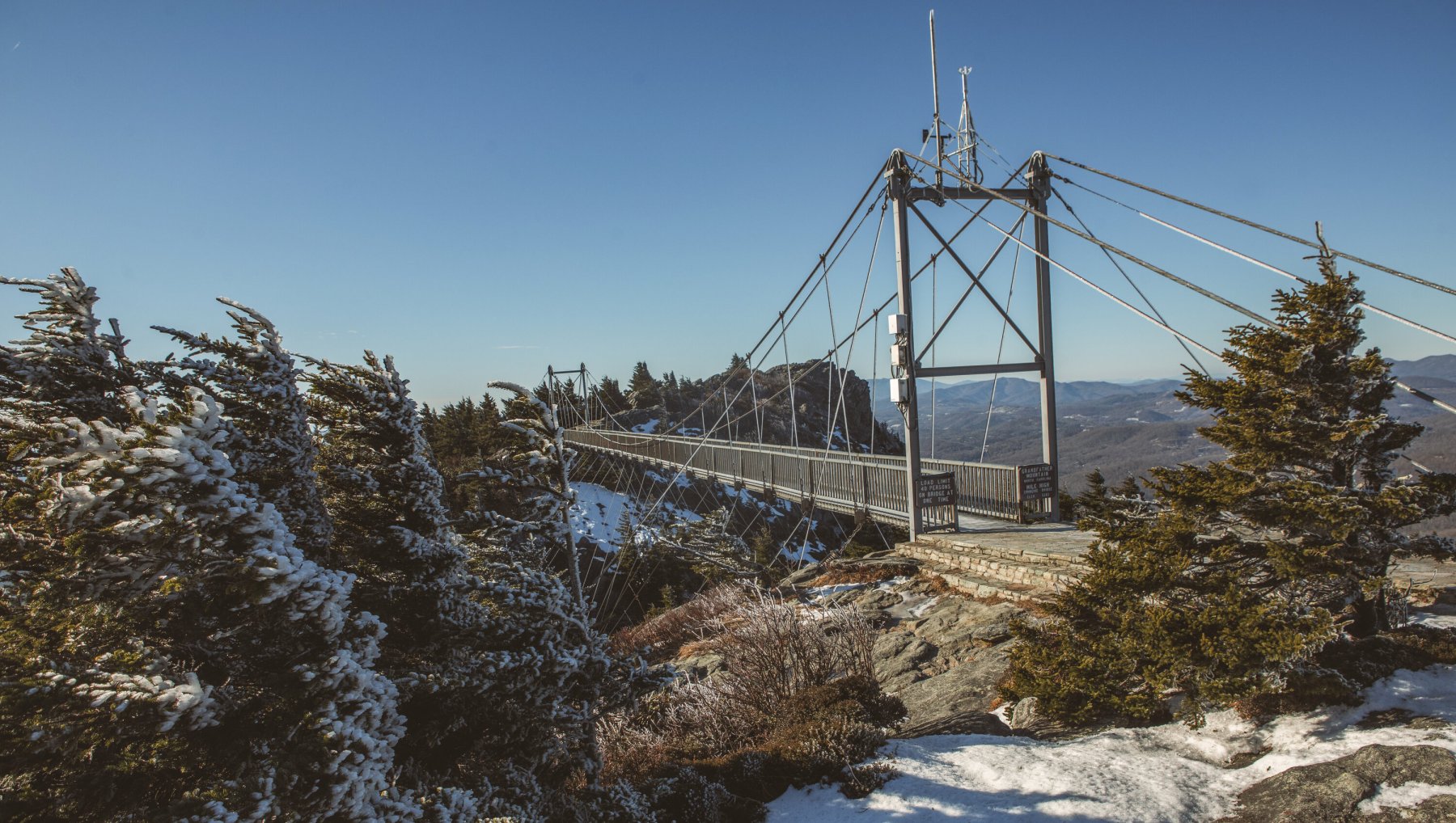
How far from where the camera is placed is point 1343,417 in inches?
174

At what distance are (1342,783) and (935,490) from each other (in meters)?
6.39

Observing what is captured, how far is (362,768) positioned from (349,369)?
2.45m

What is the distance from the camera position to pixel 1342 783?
366 centimetres

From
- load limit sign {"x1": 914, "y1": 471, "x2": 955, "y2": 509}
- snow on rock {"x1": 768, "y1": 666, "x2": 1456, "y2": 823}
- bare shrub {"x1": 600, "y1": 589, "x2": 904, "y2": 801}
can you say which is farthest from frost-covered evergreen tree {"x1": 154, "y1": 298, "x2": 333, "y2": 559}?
load limit sign {"x1": 914, "y1": 471, "x2": 955, "y2": 509}

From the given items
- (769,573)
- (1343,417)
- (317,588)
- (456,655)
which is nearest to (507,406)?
(456,655)

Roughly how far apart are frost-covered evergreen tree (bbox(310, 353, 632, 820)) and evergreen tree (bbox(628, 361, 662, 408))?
39.0 metres

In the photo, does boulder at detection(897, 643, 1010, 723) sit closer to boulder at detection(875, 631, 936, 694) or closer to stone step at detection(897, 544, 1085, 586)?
boulder at detection(875, 631, 936, 694)

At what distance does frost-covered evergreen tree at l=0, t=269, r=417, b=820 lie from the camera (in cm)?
277

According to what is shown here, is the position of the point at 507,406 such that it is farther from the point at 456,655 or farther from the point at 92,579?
the point at 92,579

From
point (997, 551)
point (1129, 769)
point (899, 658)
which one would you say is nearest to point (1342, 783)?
point (1129, 769)

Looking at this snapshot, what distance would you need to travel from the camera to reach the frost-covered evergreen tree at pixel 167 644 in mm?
2771

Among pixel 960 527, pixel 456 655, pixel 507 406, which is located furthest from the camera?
pixel 960 527

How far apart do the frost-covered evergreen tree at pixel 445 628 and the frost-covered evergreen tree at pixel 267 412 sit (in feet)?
0.54

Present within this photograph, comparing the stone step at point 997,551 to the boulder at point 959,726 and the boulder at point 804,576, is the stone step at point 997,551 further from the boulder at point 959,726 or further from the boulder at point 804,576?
the boulder at point 959,726
